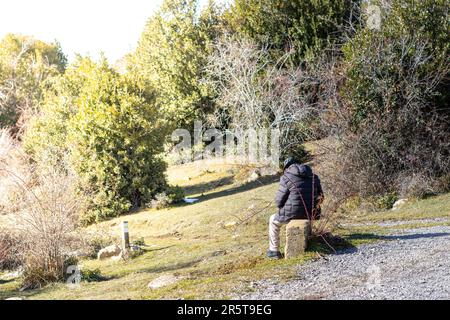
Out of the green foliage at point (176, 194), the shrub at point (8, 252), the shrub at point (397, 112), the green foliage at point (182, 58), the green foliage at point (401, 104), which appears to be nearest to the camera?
the shrub at point (8, 252)

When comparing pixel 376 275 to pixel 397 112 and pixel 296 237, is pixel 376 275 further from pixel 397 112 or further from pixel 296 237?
pixel 397 112

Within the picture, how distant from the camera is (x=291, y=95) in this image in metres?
30.0

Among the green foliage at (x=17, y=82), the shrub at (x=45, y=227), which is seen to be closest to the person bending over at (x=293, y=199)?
the shrub at (x=45, y=227)

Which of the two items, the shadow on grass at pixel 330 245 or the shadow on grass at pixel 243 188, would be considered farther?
the shadow on grass at pixel 243 188

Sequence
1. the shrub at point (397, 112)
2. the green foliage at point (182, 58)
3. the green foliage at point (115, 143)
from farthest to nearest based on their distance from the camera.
Result: the green foliage at point (182, 58), the green foliage at point (115, 143), the shrub at point (397, 112)

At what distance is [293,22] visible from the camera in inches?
1320

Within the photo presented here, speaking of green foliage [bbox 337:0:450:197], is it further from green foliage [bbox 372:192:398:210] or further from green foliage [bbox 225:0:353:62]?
green foliage [bbox 225:0:353:62]

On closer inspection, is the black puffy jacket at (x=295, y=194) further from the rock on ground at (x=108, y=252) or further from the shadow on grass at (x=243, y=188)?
the shadow on grass at (x=243, y=188)

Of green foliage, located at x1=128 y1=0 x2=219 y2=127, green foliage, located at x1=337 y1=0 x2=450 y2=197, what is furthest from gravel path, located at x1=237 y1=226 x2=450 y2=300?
green foliage, located at x1=128 y1=0 x2=219 y2=127

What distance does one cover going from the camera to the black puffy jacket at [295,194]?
38.2 feet

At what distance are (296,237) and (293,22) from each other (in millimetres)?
23853

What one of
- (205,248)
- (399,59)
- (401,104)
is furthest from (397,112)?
(205,248)
